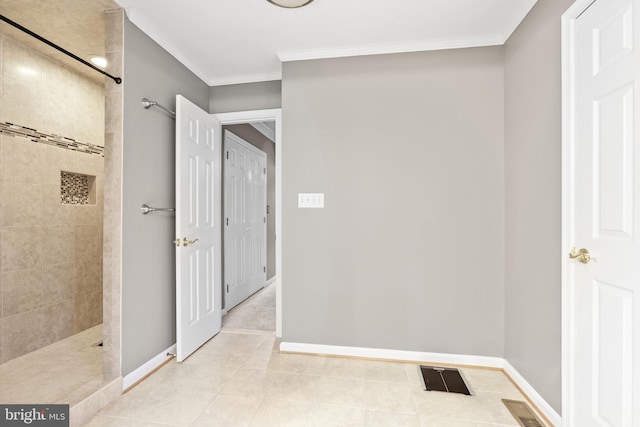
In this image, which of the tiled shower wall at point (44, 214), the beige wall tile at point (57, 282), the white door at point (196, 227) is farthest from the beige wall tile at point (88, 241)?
the white door at point (196, 227)

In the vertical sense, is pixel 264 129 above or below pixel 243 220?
above

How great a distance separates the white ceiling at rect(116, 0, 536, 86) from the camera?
1.99 meters

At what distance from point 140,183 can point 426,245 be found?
2.18 meters

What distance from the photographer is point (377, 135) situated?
248 centimetres

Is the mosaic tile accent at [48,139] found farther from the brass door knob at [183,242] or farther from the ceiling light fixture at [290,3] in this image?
the ceiling light fixture at [290,3]

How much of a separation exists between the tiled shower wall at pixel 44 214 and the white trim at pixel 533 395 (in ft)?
11.9

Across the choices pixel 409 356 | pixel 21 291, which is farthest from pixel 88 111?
pixel 409 356

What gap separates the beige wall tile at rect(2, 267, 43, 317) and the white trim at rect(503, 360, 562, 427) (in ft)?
12.1

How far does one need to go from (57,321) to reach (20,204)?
41.0 inches

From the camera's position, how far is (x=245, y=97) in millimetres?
3025

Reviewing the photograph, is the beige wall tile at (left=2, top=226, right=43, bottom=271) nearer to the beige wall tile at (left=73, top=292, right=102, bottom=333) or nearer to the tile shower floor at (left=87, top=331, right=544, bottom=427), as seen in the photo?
the beige wall tile at (left=73, top=292, right=102, bottom=333)
